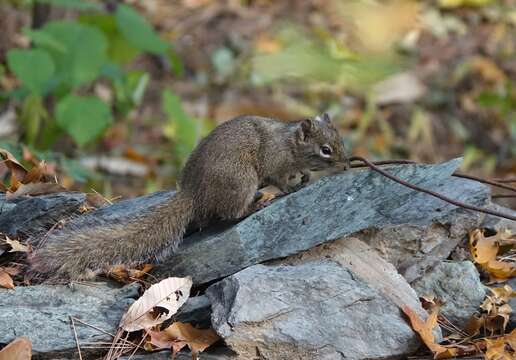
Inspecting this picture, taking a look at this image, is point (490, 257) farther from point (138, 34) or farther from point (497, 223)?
point (138, 34)

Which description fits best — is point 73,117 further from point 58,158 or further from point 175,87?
point 175,87

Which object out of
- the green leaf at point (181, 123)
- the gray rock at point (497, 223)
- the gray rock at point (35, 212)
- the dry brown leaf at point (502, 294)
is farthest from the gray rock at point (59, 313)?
the green leaf at point (181, 123)

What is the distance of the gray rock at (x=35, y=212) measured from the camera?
3320mm

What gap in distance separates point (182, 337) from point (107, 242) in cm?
50

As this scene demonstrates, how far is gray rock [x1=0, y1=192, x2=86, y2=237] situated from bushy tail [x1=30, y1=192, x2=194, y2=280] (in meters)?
0.16

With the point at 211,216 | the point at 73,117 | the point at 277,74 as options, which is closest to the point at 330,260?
the point at 211,216

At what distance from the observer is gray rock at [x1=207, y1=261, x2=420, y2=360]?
2.72m

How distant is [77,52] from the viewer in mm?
5773

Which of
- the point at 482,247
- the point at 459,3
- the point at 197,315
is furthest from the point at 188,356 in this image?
the point at 459,3

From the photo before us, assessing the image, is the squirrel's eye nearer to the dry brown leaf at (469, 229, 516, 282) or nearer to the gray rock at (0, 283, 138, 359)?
the dry brown leaf at (469, 229, 516, 282)

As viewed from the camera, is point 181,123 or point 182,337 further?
point 181,123

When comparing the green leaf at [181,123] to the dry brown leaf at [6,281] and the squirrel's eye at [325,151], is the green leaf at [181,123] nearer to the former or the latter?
the squirrel's eye at [325,151]

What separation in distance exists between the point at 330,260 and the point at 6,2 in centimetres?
657

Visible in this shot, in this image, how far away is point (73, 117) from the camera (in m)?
5.58
